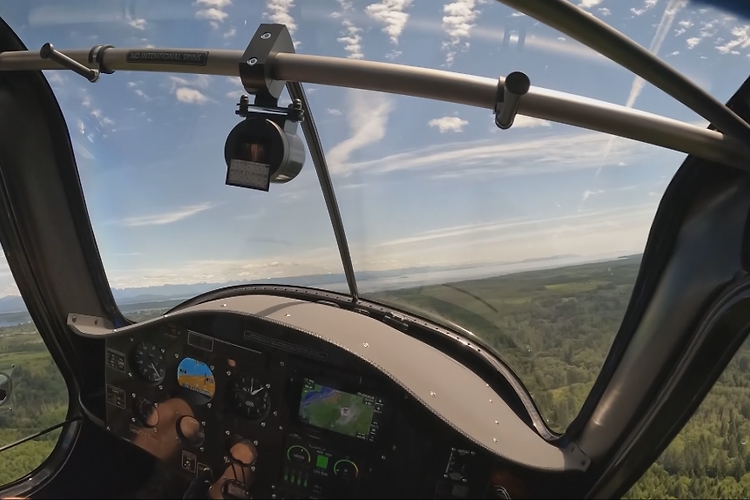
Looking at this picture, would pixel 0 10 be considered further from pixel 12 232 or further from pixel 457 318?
pixel 457 318

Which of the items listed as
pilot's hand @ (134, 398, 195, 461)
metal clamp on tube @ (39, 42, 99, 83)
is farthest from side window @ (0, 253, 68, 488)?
metal clamp on tube @ (39, 42, 99, 83)

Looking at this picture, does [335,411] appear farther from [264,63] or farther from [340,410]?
[264,63]

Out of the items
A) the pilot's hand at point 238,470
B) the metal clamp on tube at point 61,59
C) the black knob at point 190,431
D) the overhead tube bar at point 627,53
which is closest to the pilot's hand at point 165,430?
the black knob at point 190,431

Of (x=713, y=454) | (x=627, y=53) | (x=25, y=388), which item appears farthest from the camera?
(x=25, y=388)

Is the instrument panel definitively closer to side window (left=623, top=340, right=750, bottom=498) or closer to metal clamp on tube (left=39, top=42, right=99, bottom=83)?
side window (left=623, top=340, right=750, bottom=498)

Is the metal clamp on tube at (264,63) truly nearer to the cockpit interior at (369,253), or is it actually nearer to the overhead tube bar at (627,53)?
the cockpit interior at (369,253)

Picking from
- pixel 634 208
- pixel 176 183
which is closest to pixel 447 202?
pixel 634 208

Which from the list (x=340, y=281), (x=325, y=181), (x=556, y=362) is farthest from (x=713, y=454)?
(x=325, y=181)
